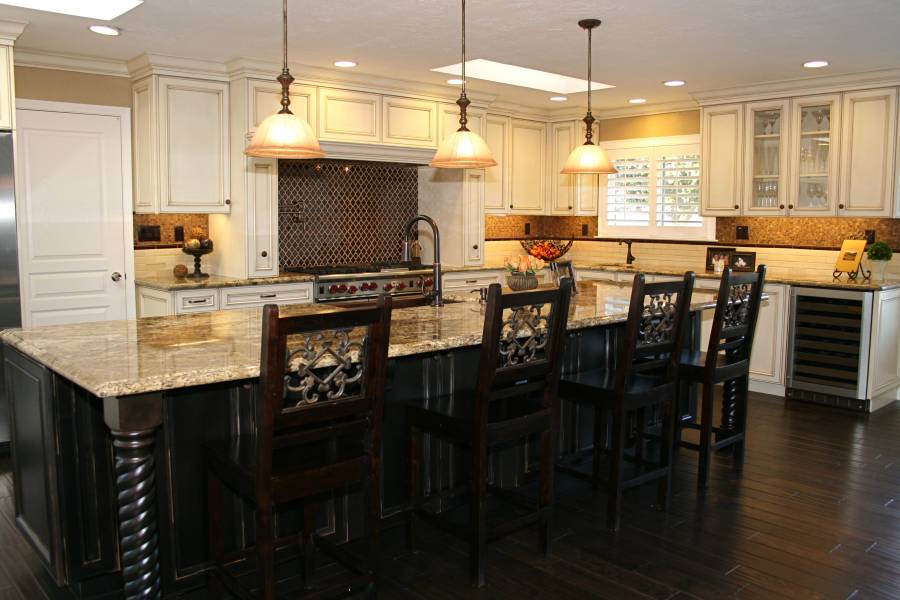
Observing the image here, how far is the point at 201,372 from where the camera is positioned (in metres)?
2.30

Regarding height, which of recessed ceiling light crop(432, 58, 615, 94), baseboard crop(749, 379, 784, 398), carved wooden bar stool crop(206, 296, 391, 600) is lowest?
baseboard crop(749, 379, 784, 398)

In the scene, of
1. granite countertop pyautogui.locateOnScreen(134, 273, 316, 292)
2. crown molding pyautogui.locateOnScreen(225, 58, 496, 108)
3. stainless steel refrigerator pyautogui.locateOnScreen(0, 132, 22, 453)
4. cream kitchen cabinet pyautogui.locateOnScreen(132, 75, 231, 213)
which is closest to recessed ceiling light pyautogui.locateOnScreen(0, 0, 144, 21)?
stainless steel refrigerator pyautogui.locateOnScreen(0, 132, 22, 453)

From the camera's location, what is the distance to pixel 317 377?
7.50 feet

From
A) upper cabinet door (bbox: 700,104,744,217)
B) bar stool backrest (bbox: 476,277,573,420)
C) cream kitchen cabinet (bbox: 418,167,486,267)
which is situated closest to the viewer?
bar stool backrest (bbox: 476,277,573,420)

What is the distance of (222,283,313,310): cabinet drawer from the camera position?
526cm

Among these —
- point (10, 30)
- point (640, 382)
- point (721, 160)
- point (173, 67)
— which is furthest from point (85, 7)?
point (721, 160)

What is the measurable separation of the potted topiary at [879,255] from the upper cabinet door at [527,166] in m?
2.93

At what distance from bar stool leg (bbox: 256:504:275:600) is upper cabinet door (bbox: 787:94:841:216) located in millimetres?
5081

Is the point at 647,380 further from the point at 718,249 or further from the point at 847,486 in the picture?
the point at 718,249

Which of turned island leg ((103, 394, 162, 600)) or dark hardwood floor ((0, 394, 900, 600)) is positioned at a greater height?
turned island leg ((103, 394, 162, 600))

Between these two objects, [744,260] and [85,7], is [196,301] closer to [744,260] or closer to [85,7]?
[85,7]

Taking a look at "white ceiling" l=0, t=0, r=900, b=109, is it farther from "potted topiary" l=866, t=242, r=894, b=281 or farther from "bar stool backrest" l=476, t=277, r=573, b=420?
"bar stool backrest" l=476, t=277, r=573, b=420

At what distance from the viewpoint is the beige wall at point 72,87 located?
4949 millimetres

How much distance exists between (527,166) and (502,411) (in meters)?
4.69
